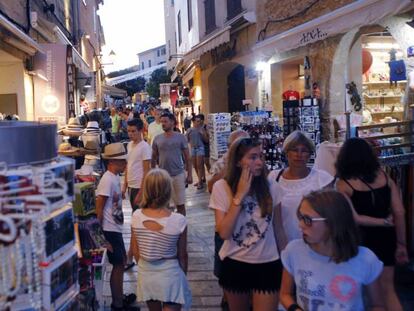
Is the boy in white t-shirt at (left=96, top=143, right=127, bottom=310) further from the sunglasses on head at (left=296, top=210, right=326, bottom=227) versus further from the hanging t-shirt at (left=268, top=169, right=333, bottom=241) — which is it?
the sunglasses on head at (left=296, top=210, right=326, bottom=227)

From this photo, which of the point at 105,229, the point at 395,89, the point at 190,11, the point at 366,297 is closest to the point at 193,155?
the point at 395,89

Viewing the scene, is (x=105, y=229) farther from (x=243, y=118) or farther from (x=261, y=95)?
(x=261, y=95)

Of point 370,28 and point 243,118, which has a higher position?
point 370,28

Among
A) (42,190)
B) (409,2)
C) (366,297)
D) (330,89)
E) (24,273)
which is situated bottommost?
(366,297)

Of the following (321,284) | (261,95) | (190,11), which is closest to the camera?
(321,284)

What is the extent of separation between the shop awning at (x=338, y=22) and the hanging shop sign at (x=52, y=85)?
420 centimetres

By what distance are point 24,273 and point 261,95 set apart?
12162 millimetres

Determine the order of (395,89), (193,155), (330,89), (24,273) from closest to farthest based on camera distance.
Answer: (24,273) < (330,89) < (395,89) < (193,155)

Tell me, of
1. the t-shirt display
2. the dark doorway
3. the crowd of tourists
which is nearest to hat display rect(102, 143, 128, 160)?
the crowd of tourists

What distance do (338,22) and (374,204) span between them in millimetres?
4960

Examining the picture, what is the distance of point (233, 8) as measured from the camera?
15.2 metres

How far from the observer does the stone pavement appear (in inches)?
200

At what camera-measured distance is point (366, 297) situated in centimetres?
249

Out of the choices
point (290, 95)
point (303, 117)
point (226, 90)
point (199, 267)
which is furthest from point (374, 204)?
point (226, 90)
